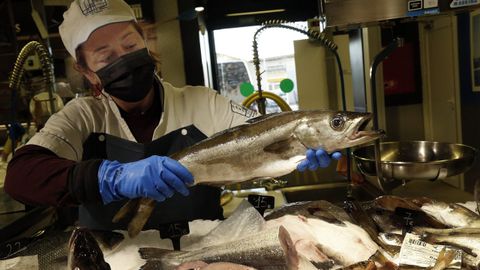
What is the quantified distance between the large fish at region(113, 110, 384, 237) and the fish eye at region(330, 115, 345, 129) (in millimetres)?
46

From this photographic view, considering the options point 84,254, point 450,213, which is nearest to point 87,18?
point 84,254

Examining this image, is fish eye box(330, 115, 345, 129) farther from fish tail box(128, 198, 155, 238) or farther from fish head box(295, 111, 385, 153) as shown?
fish tail box(128, 198, 155, 238)

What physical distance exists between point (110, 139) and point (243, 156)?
2.30 feet

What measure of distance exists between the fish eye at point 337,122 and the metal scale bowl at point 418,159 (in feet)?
1.32

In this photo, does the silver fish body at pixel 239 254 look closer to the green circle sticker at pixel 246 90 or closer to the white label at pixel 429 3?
the white label at pixel 429 3

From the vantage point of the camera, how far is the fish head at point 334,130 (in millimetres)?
1218

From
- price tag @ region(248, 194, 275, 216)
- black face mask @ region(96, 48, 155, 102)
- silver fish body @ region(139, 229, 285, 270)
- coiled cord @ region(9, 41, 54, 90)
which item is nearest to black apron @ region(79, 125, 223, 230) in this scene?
black face mask @ region(96, 48, 155, 102)

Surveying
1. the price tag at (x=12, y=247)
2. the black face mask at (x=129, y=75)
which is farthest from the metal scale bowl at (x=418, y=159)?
the price tag at (x=12, y=247)

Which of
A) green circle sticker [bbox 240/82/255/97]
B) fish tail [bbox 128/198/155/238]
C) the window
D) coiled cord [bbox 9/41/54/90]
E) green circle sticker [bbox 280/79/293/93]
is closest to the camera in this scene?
A: fish tail [bbox 128/198/155/238]

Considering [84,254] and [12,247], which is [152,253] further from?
[12,247]

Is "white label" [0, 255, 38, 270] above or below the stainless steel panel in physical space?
below

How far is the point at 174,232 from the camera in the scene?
4.48 feet

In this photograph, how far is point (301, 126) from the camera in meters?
1.30

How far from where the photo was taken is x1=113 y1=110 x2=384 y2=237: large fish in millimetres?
1308
